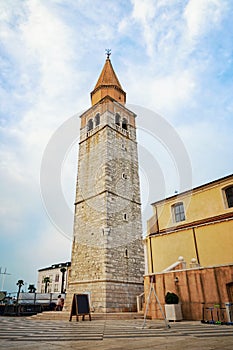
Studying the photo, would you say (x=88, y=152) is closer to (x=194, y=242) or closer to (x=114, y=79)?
(x=114, y=79)

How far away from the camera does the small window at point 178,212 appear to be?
1669 cm

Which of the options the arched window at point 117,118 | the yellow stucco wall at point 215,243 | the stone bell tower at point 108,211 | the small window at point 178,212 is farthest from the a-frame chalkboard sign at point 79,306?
the arched window at point 117,118

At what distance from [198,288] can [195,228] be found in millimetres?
5118

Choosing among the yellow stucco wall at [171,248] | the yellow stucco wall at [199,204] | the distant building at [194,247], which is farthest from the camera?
the yellow stucco wall at [199,204]

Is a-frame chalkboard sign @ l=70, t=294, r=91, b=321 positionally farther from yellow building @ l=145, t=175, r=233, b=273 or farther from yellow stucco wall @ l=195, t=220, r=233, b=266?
yellow stucco wall @ l=195, t=220, r=233, b=266

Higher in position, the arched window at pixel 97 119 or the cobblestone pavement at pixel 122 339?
the arched window at pixel 97 119

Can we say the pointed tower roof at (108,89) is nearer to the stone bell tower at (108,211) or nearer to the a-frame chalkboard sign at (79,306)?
the stone bell tower at (108,211)

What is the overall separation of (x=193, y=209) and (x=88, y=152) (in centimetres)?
1127

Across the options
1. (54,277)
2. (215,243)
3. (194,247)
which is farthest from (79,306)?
(54,277)

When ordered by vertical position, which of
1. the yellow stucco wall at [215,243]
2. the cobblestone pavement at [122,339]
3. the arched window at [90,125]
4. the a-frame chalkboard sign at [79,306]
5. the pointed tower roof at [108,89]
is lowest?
the cobblestone pavement at [122,339]

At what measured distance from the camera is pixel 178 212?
17.0 meters

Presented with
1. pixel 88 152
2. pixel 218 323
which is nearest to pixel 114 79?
pixel 88 152

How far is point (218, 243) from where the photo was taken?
43.8 ft

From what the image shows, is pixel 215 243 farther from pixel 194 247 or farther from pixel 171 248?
pixel 171 248
